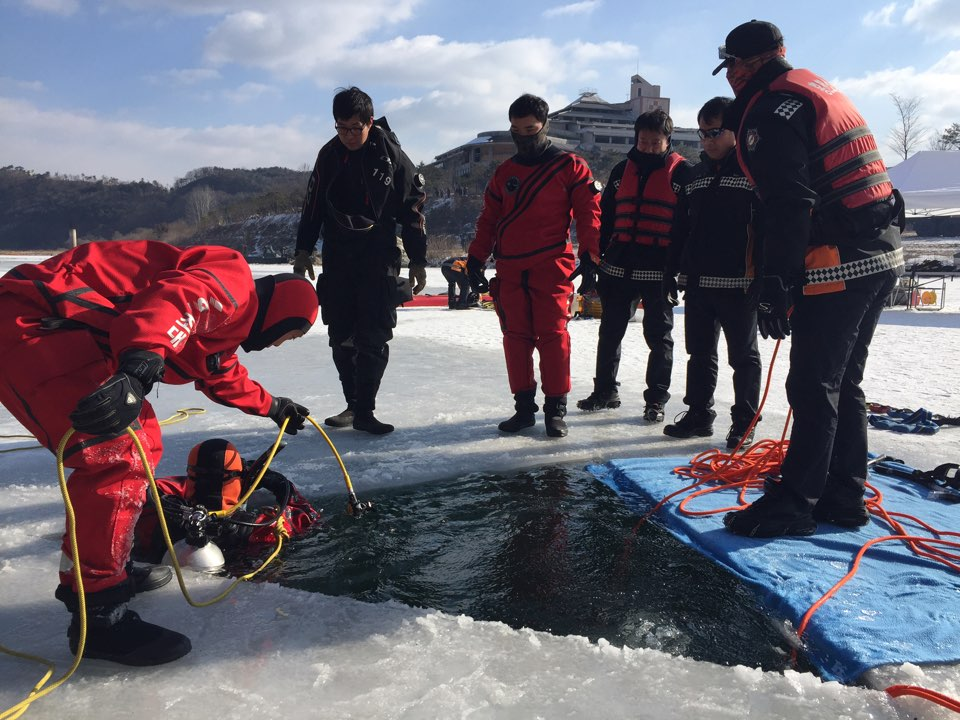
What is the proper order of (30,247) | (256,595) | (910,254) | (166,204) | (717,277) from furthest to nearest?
(166,204) → (30,247) → (910,254) → (717,277) → (256,595)

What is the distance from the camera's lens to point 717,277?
3.57 m

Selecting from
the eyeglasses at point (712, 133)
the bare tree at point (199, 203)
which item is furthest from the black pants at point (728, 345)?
the bare tree at point (199, 203)

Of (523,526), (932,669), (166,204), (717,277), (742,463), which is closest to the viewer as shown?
(932,669)

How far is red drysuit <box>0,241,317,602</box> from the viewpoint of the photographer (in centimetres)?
164

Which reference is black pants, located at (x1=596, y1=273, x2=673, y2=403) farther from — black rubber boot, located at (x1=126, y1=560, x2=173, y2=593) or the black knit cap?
black rubber boot, located at (x1=126, y1=560, x2=173, y2=593)

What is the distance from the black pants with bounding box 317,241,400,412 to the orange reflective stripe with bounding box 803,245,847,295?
214 cm

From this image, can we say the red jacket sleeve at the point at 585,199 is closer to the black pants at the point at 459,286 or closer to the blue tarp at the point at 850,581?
the blue tarp at the point at 850,581

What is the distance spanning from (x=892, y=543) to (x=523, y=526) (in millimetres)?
1264

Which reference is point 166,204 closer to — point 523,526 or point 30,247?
point 30,247

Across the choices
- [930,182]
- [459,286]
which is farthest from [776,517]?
[930,182]

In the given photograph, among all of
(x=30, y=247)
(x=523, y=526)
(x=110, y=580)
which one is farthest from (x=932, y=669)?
(x=30, y=247)

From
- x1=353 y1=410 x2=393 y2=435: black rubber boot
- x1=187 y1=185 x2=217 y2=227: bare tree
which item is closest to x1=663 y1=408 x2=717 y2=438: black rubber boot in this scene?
x1=353 y1=410 x2=393 y2=435: black rubber boot

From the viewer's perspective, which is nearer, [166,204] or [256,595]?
[256,595]

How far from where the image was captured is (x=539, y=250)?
3807 millimetres
